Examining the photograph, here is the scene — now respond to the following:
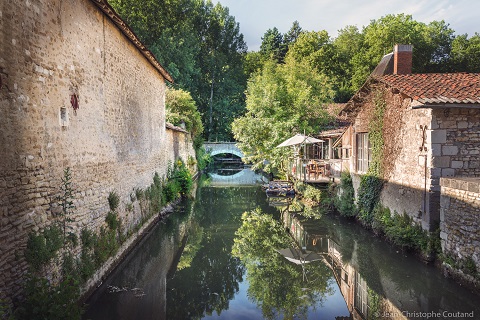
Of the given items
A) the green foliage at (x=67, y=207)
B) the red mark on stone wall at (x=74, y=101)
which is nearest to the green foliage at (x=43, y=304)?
the green foliage at (x=67, y=207)

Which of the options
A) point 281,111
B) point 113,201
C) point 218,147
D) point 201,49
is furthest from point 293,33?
point 113,201

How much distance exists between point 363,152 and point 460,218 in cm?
694

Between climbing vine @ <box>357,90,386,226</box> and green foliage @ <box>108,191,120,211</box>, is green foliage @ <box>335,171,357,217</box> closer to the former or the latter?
climbing vine @ <box>357,90,386,226</box>

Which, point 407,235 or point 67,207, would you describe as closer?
point 67,207

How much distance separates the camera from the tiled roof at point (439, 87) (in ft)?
29.9

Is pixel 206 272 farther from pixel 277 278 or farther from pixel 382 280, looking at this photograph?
pixel 382 280

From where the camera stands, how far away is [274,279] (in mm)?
8750

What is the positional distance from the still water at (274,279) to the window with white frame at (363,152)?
241 cm

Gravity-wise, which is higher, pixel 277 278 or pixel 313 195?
pixel 313 195

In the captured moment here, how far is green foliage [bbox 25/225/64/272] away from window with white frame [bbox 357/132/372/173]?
11.1m

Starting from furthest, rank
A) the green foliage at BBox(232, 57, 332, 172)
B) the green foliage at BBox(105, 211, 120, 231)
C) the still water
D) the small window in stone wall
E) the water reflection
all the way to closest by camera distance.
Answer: the green foliage at BBox(232, 57, 332, 172) < the green foliage at BBox(105, 211, 120, 231) < the still water < the water reflection < the small window in stone wall

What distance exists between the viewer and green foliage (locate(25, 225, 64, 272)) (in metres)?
5.34

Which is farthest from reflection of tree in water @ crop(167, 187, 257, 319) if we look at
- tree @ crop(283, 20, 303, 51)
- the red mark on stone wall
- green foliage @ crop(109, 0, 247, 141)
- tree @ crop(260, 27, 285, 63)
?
tree @ crop(283, 20, 303, 51)

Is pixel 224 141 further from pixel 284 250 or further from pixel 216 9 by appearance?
pixel 284 250
